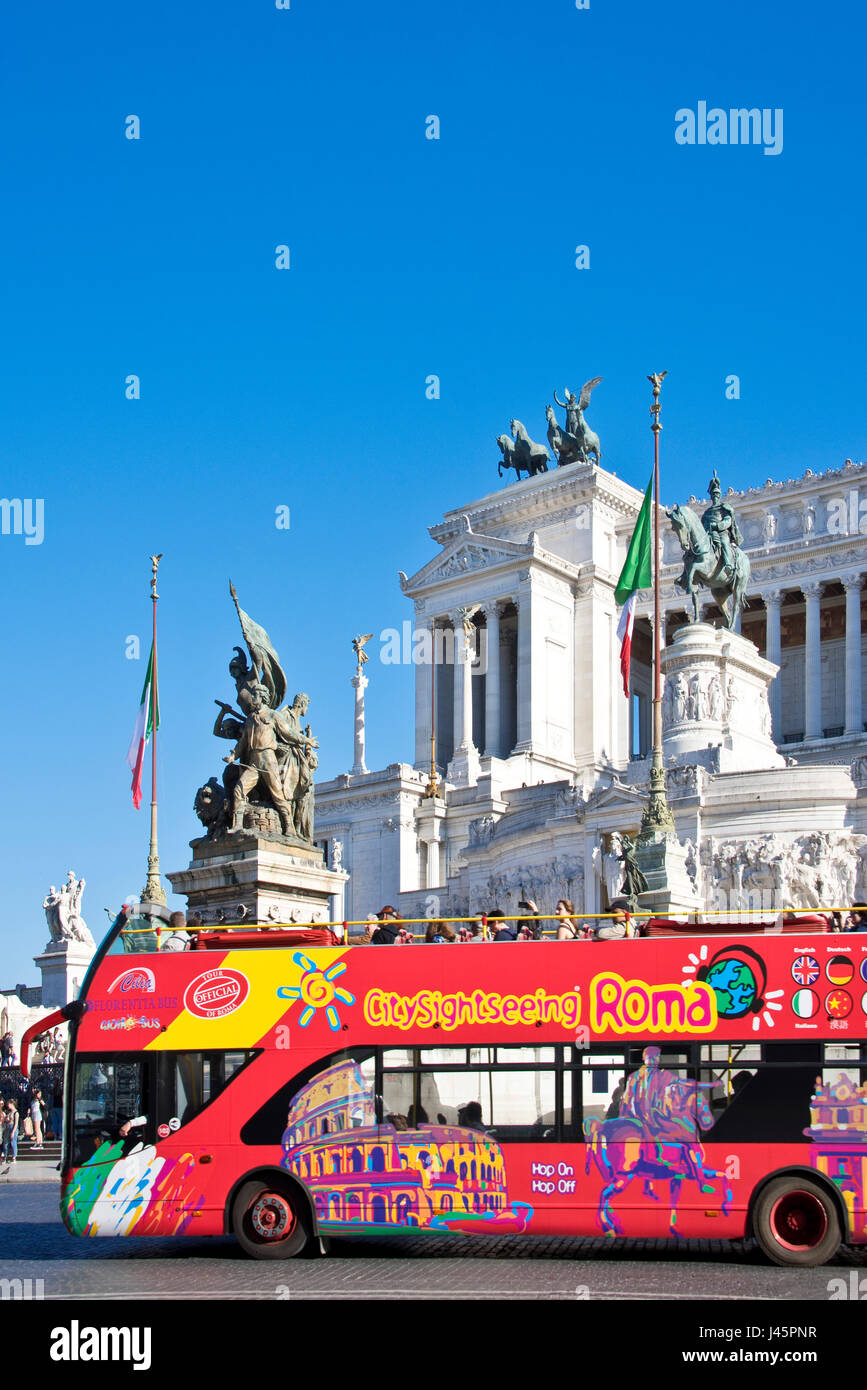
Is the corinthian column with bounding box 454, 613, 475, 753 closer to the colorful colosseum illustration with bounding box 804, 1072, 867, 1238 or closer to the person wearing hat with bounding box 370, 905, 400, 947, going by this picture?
the person wearing hat with bounding box 370, 905, 400, 947

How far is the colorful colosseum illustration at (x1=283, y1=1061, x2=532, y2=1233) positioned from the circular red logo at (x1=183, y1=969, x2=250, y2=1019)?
3.79ft

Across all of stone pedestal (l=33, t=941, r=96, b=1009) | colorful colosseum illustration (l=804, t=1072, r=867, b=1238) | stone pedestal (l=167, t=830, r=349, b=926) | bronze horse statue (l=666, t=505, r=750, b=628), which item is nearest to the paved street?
colorful colosseum illustration (l=804, t=1072, r=867, b=1238)

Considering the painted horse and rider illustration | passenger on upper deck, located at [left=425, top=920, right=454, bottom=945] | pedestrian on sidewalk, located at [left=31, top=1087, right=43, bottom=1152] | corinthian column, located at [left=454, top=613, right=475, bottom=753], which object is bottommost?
pedestrian on sidewalk, located at [left=31, top=1087, right=43, bottom=1152]

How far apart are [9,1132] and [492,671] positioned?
159 feet

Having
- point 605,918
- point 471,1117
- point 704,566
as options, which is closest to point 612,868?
point 704,566

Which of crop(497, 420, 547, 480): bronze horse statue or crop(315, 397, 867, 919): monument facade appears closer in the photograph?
crop(315, 397, 867, 919): monument facade

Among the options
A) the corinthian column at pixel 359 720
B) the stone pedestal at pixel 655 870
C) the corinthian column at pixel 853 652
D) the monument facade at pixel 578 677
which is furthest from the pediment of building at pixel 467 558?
the stone pedestal at pixel 655 870

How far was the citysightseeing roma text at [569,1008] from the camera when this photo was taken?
52.7 ft

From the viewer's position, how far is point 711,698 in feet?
174

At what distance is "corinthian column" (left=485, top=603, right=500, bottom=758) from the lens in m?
78.6

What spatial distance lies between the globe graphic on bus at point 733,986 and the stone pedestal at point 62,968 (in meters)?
31.9

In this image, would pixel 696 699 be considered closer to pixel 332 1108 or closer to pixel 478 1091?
pixel 478 1091
